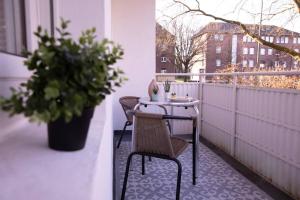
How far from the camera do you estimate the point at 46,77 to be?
57 cm

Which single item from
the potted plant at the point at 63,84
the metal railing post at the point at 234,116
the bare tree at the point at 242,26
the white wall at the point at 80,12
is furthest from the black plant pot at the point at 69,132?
the bare tree at the point at 242,26

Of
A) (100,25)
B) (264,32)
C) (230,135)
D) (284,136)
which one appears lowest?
(230,135)

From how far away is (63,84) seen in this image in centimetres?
54

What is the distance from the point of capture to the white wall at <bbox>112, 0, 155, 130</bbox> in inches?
189

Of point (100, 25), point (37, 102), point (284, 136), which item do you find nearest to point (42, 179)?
point (37, 102)

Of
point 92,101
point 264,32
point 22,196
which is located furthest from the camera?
point 264,32

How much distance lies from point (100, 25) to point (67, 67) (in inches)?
30.1

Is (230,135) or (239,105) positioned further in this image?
(230,135)

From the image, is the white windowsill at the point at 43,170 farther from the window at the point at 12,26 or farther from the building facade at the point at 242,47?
the building facade at the point at 242,47

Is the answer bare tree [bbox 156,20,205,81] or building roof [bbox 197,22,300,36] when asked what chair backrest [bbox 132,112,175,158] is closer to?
building roof [bbox 197,22,300,36]

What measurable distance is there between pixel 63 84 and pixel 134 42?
4.47 meters

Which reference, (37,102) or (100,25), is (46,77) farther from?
(100,25)

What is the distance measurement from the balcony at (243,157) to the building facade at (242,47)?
566 centimetres

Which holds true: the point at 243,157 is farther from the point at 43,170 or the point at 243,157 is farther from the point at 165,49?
the point at 165,49
